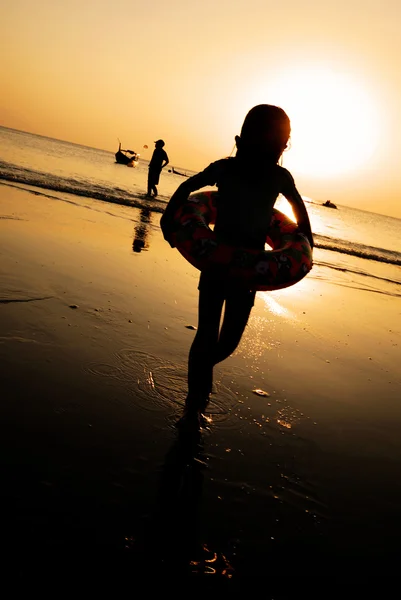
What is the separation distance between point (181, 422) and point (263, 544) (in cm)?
94

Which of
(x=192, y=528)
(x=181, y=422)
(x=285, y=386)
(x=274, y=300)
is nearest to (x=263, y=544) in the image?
(x=192, y=528)

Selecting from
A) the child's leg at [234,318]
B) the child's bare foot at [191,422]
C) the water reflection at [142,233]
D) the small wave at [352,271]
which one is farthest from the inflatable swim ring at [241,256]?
the small wave at [352,271]

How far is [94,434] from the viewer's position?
96.1 inches

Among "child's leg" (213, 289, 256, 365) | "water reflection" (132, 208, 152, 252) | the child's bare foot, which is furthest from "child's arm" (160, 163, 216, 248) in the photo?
"water reflection" (132, 208, 152, 252)

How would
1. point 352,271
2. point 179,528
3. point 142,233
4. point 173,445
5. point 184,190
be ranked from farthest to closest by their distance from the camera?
1. point 352,271
2. point 142,233
3. point 184,190
4. point 173,445
5. point 179,528

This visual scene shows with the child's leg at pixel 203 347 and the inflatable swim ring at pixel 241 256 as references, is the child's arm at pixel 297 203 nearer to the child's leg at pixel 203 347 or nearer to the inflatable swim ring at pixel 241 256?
the inflatable swim ring at pixel 241 256

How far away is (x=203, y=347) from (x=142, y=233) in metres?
7.96

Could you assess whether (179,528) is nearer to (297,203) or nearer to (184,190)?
(184,190)

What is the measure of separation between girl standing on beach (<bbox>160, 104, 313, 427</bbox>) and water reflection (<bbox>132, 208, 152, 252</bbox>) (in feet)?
18.1

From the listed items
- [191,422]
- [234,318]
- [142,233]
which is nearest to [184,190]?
[234,318]

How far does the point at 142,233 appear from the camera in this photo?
1041cm

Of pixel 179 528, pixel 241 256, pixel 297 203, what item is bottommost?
pixel 179 528

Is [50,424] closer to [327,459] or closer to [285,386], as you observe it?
[327,459]

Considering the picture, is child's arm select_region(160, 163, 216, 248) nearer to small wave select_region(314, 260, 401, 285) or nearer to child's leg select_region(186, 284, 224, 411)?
child's leg select_region(186, 284, 224, 411)
